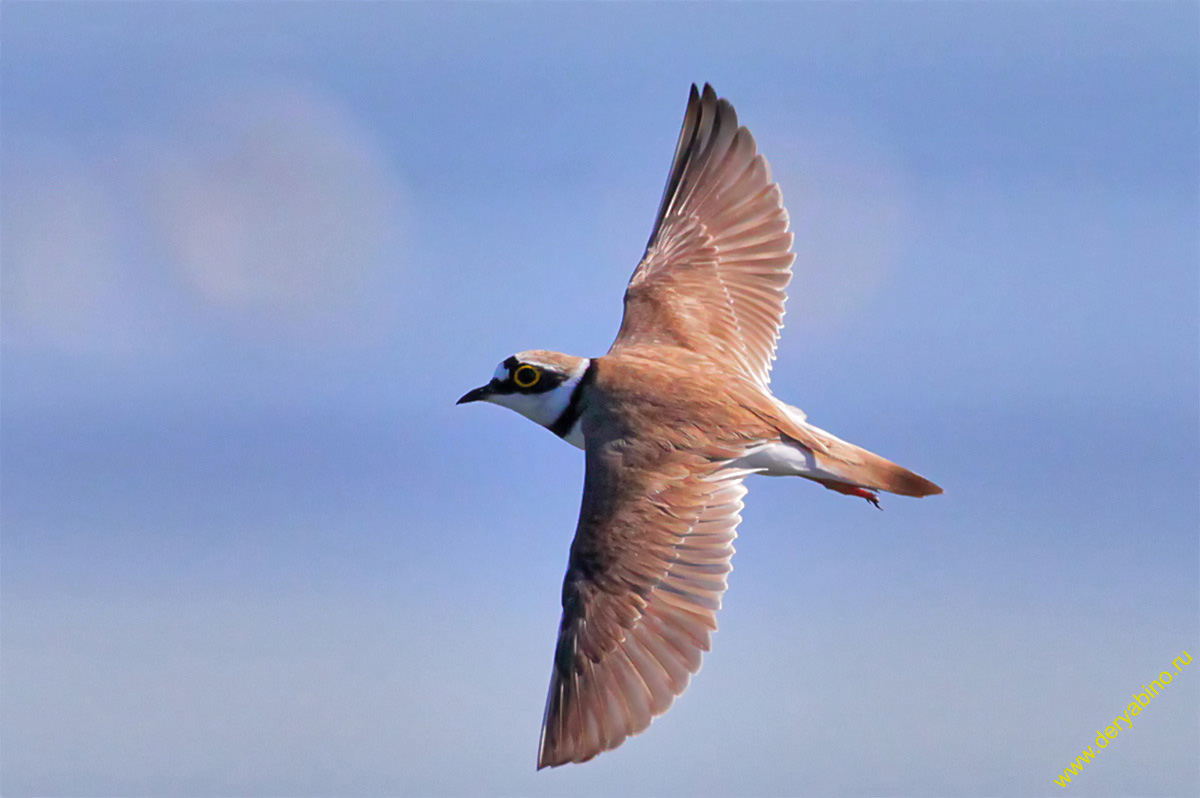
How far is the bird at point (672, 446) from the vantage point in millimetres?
7742

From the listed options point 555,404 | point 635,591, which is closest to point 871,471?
point 635,591

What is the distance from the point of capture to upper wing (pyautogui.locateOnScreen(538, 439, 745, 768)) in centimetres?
761

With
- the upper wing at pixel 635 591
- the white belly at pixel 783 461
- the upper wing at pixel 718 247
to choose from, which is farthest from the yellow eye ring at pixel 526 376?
the white belly at pixel 783 461

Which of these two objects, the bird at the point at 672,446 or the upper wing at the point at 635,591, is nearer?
the upper wing at the point at 635,591

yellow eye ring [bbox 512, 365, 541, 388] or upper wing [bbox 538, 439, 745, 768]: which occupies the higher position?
yellow eye ring [bbox 512, 365, 541, 388]

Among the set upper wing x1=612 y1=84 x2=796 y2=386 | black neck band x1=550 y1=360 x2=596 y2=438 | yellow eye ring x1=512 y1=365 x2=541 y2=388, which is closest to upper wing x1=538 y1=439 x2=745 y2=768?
black neck band x1=550 y1=360 x2=596 y2=438

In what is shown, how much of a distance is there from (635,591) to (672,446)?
106 cm

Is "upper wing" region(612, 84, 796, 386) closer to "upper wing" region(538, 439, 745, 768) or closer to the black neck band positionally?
Answer: the black neck band

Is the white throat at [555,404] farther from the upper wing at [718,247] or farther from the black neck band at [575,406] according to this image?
the upper wing at [718,247]

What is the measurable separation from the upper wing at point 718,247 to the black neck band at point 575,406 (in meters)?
1.27

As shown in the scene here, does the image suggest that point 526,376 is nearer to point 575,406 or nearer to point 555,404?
point 555,404

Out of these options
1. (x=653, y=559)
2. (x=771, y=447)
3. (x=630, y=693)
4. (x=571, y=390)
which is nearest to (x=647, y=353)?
(x=571, y=390)

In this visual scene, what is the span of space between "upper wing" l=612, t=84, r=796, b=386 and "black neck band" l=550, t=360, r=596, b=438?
4.15 ft

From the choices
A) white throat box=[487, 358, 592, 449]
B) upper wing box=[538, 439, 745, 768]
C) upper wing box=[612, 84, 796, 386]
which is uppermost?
upper wing box=[612, 84, 796, 386]
